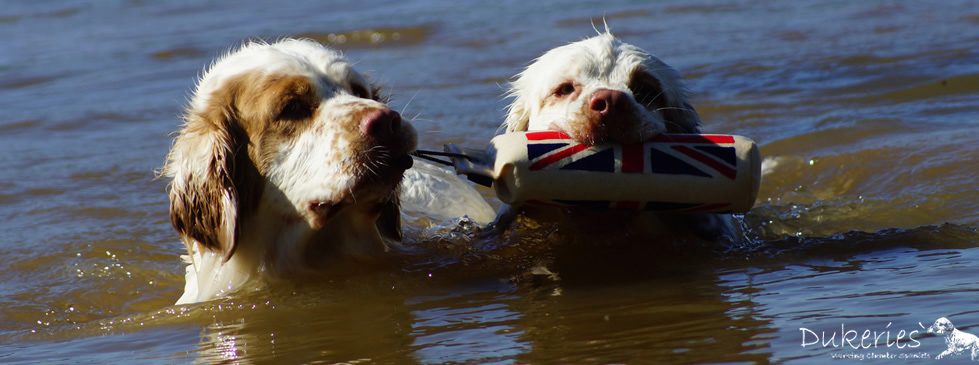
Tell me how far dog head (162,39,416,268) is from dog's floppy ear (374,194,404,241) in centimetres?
49

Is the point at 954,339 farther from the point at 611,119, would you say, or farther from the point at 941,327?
the point at 611,119

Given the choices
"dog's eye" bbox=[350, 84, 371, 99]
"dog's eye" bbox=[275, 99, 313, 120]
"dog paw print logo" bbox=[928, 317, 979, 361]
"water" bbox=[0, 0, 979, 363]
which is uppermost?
"dog's eye" bbox=[350, 84, 371, 99]

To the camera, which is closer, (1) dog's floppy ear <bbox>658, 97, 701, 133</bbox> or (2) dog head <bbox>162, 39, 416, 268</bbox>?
(2) dog head <bbox>162, 39, 416, 268</bbox>

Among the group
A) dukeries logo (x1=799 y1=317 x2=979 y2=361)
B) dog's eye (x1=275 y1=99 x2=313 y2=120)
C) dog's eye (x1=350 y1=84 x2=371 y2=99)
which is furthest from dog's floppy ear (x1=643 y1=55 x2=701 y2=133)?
dukeries logo (x1=799 y1=317 x2=979 y2=361)

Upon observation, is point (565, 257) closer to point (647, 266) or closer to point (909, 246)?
point (647, 266)

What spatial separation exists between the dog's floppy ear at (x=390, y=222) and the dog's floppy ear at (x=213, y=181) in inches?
31.4

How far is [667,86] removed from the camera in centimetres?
507

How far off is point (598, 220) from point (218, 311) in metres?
1.66

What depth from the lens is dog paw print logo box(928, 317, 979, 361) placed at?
316 cm

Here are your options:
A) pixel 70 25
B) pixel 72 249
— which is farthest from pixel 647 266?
pixel 70 25

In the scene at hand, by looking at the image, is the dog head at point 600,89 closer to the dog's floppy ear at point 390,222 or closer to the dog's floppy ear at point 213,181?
the dog's floppy ear at point 390,222

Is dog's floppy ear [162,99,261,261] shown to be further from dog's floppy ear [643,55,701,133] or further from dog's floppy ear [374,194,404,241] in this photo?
dog's floppy ear [643,55,701,133]

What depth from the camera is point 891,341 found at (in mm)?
3354

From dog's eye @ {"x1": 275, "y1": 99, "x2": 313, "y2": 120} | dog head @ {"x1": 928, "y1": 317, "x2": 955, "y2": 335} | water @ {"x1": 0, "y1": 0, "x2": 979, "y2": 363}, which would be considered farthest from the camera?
dog's eye @ {"x1": 275, "y1": 99, "x2": 313, "y2": 120}
